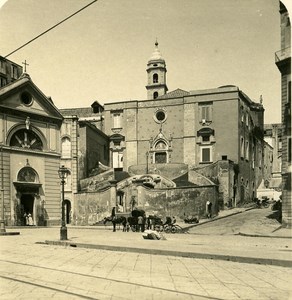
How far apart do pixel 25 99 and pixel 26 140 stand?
310cm

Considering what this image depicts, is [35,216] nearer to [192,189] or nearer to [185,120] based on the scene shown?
[192,189]

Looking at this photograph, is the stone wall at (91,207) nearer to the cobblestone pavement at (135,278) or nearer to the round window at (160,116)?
the round window at (160,116)

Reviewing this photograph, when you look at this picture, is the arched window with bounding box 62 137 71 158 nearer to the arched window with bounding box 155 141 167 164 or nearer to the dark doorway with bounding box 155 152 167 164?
the arched window with bounding box 155 141 167 164

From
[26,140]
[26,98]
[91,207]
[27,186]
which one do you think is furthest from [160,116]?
[27,186]

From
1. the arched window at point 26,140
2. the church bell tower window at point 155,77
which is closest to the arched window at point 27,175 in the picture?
the arched window at point 26,140

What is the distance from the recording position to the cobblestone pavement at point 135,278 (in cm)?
721

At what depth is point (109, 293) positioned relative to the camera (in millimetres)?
7180

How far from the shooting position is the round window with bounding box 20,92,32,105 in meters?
30.5

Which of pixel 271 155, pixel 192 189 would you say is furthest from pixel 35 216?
pixel 271 155

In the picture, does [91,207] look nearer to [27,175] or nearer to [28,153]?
[27,175]

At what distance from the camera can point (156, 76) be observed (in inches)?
2413

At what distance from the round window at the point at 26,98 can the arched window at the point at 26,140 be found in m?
2.10

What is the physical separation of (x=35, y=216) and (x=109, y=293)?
81.2 feet

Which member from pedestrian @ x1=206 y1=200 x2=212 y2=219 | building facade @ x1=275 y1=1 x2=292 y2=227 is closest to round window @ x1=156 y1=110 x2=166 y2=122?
pedestrian @ x1=206 y1=200 x2=212 y2=219
